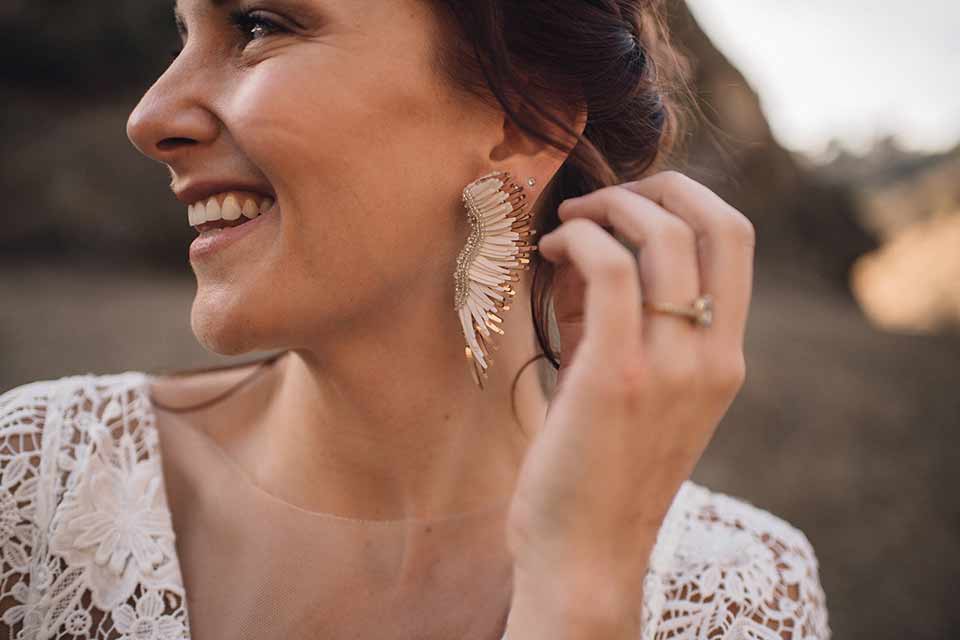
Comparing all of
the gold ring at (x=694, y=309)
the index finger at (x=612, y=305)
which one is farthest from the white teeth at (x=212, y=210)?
the gold ring at (x=694, y=309)

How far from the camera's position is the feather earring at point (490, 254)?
1532 millimetres

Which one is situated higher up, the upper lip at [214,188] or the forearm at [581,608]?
the upper lip at [214,188]

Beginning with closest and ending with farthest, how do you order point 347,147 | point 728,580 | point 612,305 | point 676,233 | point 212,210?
1. point 612,305
2. point 676,233
3. point 347,147
4. point 212,210
5. point 728,580

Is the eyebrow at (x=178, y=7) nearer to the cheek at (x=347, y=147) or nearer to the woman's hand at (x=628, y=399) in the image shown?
the cheek at (x=347, y=147)

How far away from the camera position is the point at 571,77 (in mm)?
1662

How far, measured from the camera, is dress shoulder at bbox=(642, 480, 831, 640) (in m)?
1.69

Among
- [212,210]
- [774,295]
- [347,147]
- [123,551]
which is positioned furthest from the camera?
[774,295]

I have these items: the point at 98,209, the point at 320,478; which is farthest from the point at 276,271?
the point at 98,209

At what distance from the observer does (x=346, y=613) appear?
5.62 feet

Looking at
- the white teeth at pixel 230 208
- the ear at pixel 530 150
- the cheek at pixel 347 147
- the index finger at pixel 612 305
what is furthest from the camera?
the ear at pixel 530 150

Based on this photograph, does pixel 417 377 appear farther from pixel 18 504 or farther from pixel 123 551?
pixel 18 504

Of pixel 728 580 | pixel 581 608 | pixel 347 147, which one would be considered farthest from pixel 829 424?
pixel 347 147

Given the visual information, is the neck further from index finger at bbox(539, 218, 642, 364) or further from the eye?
the eye

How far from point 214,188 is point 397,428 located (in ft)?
2.22
